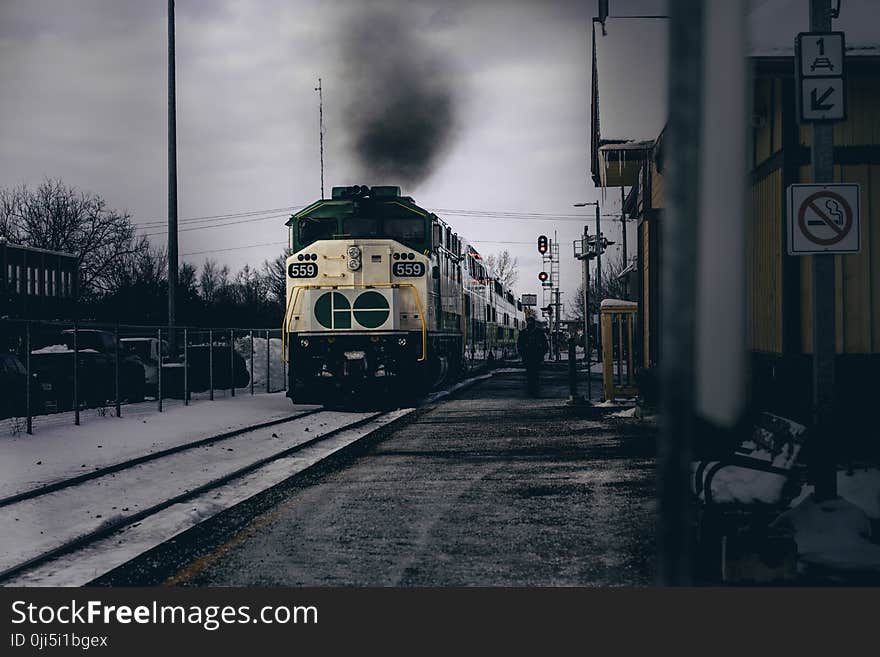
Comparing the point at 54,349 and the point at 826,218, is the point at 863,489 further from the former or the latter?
the point at 54,349

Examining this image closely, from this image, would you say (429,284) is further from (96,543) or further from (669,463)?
(669,463)

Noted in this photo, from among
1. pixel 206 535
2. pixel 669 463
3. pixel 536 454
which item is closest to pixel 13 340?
pixel 536 454

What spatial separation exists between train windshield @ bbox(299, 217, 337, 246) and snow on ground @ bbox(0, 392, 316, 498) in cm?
344

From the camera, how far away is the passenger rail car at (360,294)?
1830 cm

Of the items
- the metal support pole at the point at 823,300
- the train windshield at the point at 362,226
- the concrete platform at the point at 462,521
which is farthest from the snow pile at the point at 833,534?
the train windshield at the point at 362,226

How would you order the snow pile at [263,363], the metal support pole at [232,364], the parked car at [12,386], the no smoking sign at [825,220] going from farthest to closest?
the snow pile at [263,363] → the metal support pole at [232,364] → the parked car at [12,386] → the no smoking sign at [825,220]

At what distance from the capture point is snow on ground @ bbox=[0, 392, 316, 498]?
31.9 ft

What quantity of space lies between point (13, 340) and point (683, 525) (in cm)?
1689

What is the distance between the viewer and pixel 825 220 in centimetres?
682

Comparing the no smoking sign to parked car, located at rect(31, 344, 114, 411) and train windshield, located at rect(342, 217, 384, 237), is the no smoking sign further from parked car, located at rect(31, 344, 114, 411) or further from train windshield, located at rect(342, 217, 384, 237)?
train windshield, located at rect(342, 217, 384, 237)

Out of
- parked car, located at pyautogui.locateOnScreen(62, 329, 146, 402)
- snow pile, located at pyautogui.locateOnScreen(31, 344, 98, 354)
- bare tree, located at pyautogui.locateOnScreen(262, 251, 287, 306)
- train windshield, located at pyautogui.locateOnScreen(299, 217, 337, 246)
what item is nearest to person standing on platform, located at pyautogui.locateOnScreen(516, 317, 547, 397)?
train windshield, located at pyautogui.locateOnScreen(299, 217, 337, 246)

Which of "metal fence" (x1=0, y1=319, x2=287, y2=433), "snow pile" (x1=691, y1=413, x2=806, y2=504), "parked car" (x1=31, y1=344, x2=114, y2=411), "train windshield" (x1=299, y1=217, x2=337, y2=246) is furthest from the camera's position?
"train windshield" (x1=299, y1=217, x2=337, y2=246)

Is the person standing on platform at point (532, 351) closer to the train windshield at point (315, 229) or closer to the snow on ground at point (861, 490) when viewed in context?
the train windshield at point (315, 229)

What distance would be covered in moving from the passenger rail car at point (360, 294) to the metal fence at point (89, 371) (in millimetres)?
2384
